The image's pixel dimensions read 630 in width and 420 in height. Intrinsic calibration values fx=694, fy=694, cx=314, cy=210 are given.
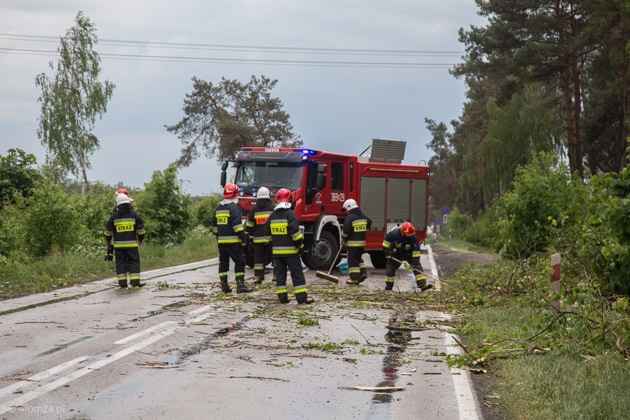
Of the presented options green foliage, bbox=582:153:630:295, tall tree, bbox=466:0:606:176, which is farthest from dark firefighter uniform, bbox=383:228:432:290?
tall tree, bbox=466:0:606:176

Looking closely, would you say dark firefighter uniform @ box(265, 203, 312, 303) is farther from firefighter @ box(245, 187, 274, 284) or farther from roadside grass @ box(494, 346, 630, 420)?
roadside grass @ box(494, 346, 630, 420)

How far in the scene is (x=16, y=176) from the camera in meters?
21.4

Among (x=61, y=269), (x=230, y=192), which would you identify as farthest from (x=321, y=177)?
(x=61, y=269)

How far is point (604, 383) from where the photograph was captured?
5750mm

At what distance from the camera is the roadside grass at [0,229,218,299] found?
12.8 meters

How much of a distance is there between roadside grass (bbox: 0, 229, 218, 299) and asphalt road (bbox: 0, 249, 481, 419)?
1.35 meters

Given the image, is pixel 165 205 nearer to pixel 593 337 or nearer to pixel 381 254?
pixel 381 254

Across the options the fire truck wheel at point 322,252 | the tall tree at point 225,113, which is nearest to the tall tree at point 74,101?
the tall tree at point 225,113

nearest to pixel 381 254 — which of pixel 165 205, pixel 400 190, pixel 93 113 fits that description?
pixel 400 190

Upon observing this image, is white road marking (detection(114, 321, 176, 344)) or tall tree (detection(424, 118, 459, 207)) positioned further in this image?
tall tree (detection(424, 118, 459, 207))

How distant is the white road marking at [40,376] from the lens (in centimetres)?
551

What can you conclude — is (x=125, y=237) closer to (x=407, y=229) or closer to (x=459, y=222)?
(x=407, y=229)

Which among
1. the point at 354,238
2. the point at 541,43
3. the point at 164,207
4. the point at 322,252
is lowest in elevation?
the point at 322,252

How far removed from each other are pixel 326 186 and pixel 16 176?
1022cm
